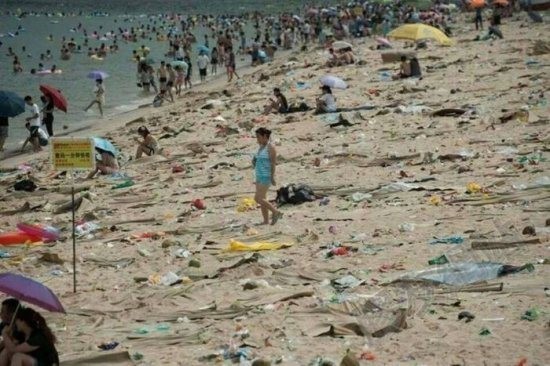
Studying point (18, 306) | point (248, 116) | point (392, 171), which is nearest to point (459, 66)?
point (248, 116)

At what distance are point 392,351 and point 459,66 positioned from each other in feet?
61.3

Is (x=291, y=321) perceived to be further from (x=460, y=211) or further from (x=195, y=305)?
(x=460, y=211)

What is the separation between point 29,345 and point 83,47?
48998mm

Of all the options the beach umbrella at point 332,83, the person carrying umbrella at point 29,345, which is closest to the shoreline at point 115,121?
the beach umbrella at point 332,83

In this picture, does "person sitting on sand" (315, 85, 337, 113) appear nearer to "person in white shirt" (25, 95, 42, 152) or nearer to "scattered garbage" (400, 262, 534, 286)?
"person in white shirt" (25, 95, 42, 152)

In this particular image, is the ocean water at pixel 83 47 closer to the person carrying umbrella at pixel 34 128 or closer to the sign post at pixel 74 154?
the person carrying umbrella at pixel 34 128

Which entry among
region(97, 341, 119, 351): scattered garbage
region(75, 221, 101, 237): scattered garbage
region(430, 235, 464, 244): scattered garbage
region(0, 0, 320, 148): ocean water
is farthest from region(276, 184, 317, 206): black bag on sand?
region(0, 0, 320, 148): ocean water

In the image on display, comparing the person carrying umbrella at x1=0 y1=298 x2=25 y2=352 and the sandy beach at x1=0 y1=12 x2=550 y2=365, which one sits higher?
the person carrying umbrella at x1=0 y1=298 x2=25 y2=352

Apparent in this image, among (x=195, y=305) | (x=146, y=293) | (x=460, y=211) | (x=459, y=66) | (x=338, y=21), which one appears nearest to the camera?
(x=195, y=305)

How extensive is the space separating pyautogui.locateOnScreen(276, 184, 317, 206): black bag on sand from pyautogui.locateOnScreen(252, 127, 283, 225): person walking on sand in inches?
40.4

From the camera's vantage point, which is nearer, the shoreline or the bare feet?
the bare feet

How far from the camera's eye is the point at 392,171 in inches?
523

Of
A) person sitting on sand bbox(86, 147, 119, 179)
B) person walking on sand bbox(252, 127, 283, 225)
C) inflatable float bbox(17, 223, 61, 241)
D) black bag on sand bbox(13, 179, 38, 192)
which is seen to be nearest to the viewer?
inflatable float bbox(17, 223, 61, 241)

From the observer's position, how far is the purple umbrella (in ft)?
21.0
